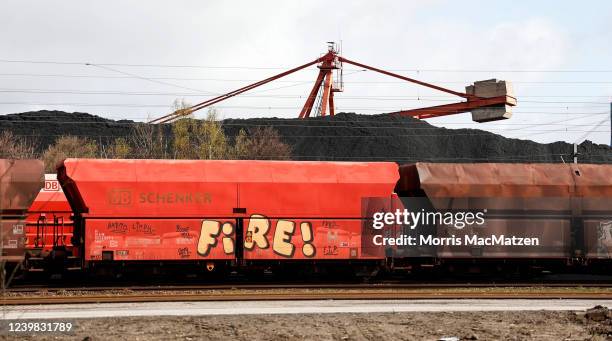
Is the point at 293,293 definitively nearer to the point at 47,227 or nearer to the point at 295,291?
the point at 295,291

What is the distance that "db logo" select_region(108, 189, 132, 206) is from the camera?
63.7ft

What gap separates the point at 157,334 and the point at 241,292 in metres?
6.82

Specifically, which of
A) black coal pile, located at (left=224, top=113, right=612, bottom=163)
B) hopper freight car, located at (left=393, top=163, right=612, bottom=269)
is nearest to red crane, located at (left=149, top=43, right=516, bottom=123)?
black coal pile, located at (left=224, top=113, right=612, bottom=163)

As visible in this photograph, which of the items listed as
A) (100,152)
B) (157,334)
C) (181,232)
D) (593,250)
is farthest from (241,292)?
(100,152)

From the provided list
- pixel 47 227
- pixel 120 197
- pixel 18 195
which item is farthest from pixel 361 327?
pixel 47 227

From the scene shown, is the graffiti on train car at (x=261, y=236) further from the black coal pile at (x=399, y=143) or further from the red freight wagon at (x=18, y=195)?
the black coal pile at (x=399, y=143)

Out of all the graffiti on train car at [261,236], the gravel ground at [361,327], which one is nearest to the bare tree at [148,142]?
the graffiti on train car at [261,236]

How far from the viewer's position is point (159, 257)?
64.0 feet

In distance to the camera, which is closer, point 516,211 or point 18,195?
point 18,195

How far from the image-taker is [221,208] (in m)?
19.9

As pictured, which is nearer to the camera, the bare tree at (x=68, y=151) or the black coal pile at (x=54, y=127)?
the bare tree at (x=68, y=151)

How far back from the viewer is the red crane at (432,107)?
5262cm

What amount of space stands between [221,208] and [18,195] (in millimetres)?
6023

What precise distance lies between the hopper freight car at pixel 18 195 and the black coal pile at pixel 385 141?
47.1 meters
